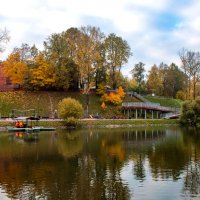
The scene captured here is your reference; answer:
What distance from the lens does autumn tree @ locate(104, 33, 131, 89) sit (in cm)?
9819

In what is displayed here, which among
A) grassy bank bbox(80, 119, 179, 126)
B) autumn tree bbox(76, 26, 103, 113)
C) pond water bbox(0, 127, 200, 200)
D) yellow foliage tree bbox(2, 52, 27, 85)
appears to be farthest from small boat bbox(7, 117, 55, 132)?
pond water bbox(0, 127, 200, 200)

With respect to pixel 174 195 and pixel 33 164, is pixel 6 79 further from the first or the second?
pixel 174 195

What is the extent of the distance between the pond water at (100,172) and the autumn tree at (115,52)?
2150 inches

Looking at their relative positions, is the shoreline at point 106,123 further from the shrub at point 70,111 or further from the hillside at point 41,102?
the hillside at point 41,102

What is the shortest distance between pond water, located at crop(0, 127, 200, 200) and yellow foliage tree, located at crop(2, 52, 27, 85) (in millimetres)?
50107

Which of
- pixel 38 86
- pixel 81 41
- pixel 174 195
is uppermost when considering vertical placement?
pixel 81 41

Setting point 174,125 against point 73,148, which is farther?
point 174,125

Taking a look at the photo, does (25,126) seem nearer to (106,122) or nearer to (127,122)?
(106,122)

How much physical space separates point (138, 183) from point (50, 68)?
7064cm

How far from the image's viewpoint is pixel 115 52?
9819cm

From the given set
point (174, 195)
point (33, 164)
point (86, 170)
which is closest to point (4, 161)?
point (33, 164)

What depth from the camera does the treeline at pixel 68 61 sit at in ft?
295

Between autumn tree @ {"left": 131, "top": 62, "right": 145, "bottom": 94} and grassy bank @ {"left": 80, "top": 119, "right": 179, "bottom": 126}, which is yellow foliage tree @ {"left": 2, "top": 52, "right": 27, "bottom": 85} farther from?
autumn tree @ {"left": 131, "top": 62, "right": 145, "bottom": 94}

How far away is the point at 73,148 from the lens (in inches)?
1704
